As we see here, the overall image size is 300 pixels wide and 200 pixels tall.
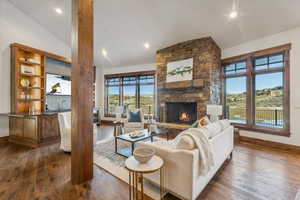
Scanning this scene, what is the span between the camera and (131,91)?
7.05 meters

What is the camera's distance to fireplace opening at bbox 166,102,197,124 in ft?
16.1

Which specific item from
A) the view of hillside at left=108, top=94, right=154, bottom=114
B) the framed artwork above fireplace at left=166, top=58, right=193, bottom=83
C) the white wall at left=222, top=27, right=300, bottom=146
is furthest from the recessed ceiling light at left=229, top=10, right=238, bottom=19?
the view of hillside at left=108, top=94, right=154, bottom=114

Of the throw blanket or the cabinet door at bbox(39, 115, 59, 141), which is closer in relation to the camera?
the throw blanket

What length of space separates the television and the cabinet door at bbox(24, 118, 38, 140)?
4.49ft

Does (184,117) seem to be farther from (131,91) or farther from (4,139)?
(4,139)

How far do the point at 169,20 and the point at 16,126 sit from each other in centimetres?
540

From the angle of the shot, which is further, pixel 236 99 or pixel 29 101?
pixel 236 99

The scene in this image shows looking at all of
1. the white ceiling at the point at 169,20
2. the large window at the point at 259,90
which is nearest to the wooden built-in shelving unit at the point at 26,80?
the white ceiling at the point at 169,20

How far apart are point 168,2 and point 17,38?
4.67 m

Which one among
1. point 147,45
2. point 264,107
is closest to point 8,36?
point 147,45

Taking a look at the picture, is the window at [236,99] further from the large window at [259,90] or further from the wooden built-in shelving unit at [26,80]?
the wooden built-in shelving unit at [26,80]

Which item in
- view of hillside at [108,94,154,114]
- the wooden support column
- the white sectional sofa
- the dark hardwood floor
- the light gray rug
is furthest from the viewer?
view of hillside at [108,94,154,114]

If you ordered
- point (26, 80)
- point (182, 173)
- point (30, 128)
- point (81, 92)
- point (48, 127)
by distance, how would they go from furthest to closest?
point (26, 80) < point (48, 127) < point (30, 128) < point (81, 92) < point (182, 173)

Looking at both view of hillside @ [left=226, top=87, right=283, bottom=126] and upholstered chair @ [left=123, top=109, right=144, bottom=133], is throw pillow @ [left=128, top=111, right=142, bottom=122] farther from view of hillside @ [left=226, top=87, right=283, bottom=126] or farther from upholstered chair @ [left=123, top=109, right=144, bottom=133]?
view of hillside @ [left=226, top=87, right=283, bottom=126]
